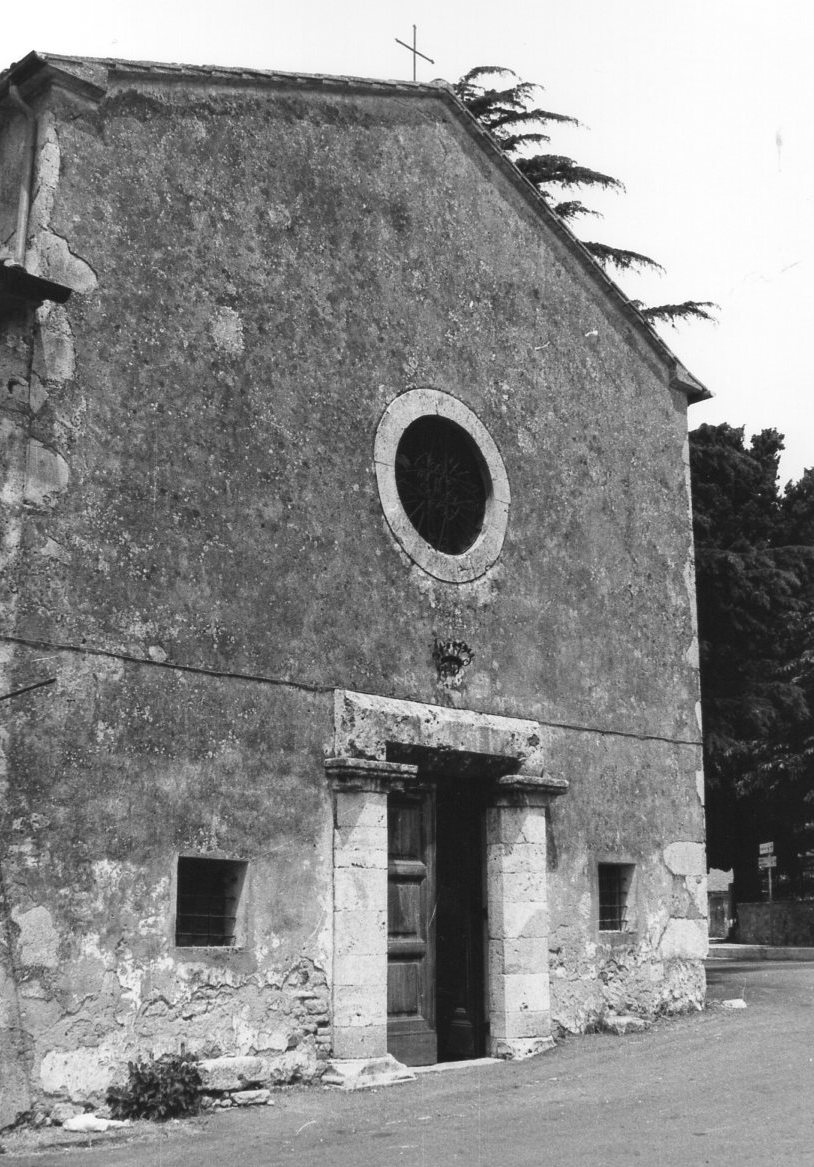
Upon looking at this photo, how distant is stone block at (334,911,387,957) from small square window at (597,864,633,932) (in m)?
2.77

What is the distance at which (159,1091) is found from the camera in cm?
749

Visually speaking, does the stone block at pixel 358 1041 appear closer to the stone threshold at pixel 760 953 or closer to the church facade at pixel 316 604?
the church facade at pixel 316 604

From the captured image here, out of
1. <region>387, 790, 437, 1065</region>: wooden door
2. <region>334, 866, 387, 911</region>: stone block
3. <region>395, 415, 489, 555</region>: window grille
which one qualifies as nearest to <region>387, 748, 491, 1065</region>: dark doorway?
<region>387, 790, 437, 1065</region>: wooden door

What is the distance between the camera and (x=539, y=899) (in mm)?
10195

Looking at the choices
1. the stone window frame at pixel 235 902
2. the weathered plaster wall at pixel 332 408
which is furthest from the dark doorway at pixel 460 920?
the stone window frame at pixel 235 902

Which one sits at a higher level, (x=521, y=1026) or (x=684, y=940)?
(x=684, y=940)

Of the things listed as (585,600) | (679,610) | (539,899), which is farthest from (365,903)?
(679,610)

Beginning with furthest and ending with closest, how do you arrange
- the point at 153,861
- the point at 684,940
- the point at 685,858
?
the point at 685,858
the point at 684,940
the point at 153,861

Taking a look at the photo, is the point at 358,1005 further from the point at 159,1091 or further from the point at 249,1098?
the point at 159,1091

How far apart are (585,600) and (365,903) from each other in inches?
144

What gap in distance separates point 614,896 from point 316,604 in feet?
13.4

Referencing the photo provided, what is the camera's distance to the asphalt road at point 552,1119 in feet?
21.5

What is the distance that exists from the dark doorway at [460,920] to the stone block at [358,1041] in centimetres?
127

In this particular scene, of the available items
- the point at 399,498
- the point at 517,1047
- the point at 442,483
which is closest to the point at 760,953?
the point at 517,1047
